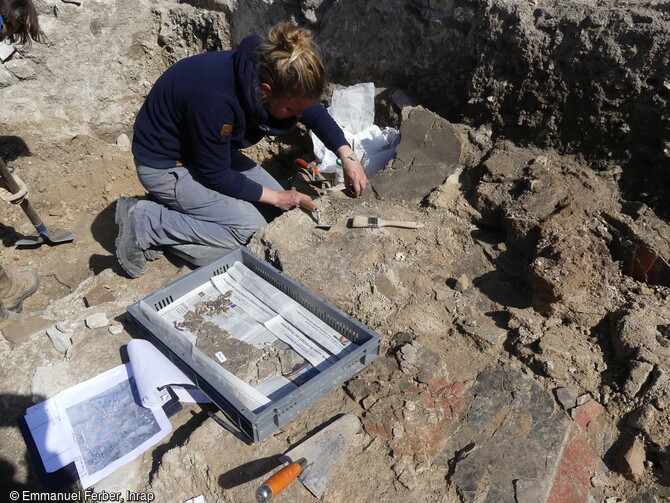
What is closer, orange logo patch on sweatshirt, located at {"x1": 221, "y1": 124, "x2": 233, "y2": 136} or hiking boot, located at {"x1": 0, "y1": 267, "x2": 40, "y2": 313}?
orange logo patch on sweatshirt, located at {"x1": 221, "y1": 124, "x2": 233, "y2": 136}

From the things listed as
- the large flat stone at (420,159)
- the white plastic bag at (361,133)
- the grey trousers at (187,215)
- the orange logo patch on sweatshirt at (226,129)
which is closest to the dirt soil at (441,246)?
the large flat stone at (420,159)

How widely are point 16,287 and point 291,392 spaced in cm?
213

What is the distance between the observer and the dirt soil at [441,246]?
1968 millimetres

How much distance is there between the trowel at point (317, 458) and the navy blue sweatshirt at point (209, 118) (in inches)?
59.4

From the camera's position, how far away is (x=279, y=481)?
1.74 metres

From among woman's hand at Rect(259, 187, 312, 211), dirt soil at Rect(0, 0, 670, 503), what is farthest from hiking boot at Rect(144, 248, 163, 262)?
woman's hand at Rect(259, 187, 312, 211)

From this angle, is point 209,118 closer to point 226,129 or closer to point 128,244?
point 226,129

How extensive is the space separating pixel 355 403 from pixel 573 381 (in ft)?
2.98

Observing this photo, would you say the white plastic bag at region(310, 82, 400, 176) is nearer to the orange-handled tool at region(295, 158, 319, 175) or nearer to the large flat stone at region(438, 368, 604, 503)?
the orange-handled tool at region(295, 158, 319, 175)

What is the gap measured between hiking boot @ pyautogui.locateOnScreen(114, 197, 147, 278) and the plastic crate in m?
0.59

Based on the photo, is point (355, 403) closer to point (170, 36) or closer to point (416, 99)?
point (416, 99)

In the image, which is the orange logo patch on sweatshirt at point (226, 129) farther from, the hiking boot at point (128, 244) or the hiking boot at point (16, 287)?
the hiking boot at point (16, 287)

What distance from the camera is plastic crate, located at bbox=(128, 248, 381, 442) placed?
198 cm

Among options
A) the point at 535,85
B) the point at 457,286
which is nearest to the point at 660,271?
the point at 457,286
